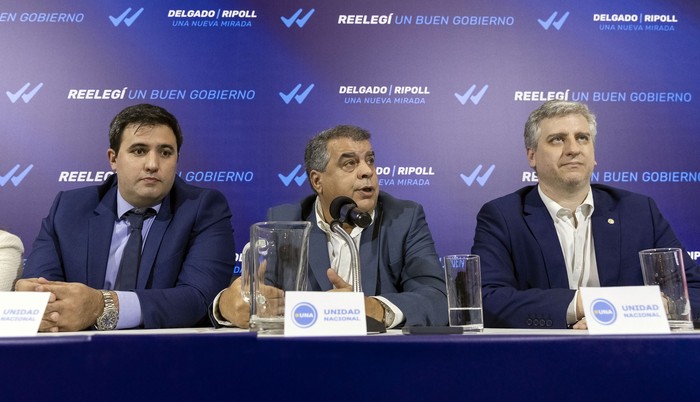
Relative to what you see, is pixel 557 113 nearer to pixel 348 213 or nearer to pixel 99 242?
pixel 348 213

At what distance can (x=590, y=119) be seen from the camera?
10.1ft

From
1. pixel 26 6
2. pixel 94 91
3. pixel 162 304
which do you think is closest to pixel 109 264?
pixel 162 304

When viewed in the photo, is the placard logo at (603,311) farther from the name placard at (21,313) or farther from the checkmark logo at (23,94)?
the checkmark logo at (23,94)

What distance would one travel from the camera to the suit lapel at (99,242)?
2.78 m

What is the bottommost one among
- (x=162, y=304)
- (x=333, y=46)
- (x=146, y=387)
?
(x=146, y=387)

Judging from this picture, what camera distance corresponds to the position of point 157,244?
2758 mm

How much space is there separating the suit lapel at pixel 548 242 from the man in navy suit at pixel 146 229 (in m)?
1.24

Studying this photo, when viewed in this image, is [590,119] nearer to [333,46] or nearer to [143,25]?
[333,46]

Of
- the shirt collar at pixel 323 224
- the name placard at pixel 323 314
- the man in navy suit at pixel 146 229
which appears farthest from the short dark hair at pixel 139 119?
the name placard at pixel 323 314

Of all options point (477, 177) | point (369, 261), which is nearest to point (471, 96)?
point (477, 177)

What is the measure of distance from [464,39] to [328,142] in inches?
53.9

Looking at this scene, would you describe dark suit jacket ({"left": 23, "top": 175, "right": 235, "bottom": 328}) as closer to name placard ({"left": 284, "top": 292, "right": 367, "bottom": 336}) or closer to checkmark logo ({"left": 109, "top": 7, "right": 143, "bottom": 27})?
name placard ({"left": 284, "top": 292, "right": 367, "bottom": 336})

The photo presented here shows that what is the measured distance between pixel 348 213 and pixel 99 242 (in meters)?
1.38

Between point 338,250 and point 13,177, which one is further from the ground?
point 13,177
